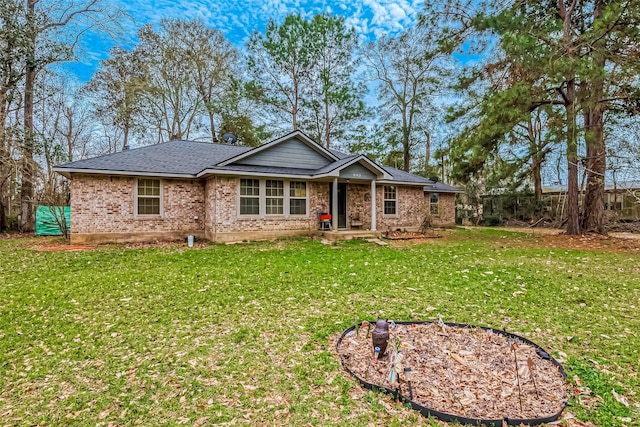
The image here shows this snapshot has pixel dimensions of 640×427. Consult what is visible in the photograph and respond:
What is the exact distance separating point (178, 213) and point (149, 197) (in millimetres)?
1105

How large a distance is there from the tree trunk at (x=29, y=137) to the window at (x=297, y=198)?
38.3 ft

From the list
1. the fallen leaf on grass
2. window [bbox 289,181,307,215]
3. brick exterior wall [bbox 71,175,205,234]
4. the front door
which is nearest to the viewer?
the fallen leaf on grass

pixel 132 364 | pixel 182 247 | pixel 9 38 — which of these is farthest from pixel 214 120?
pixel 132 364

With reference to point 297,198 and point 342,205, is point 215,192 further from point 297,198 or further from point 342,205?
point 342,205

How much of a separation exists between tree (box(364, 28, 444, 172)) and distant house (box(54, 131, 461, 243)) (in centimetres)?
1238

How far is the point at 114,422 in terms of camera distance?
234cm

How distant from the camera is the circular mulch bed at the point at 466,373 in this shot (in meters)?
2.38

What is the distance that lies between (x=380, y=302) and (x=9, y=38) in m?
19.1

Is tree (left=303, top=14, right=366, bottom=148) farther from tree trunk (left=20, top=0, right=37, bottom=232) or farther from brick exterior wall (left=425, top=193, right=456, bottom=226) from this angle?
tree trunk (left=20, top=0, right=37, bottom=232)

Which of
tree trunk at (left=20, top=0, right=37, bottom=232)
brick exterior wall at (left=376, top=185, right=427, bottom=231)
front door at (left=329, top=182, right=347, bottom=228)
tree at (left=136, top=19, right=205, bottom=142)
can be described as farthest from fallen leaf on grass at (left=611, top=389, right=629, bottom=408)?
tree at (left=136, top=19, right=205, bottom=142)

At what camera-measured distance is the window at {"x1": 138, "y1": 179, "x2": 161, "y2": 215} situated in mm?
11031

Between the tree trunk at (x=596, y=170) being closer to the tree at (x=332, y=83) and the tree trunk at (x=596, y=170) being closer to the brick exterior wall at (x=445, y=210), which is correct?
the brick exterior wall at (x=445, y=210)

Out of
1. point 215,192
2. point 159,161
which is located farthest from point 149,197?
point 215,192

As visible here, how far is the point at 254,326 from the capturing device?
4.03 m
